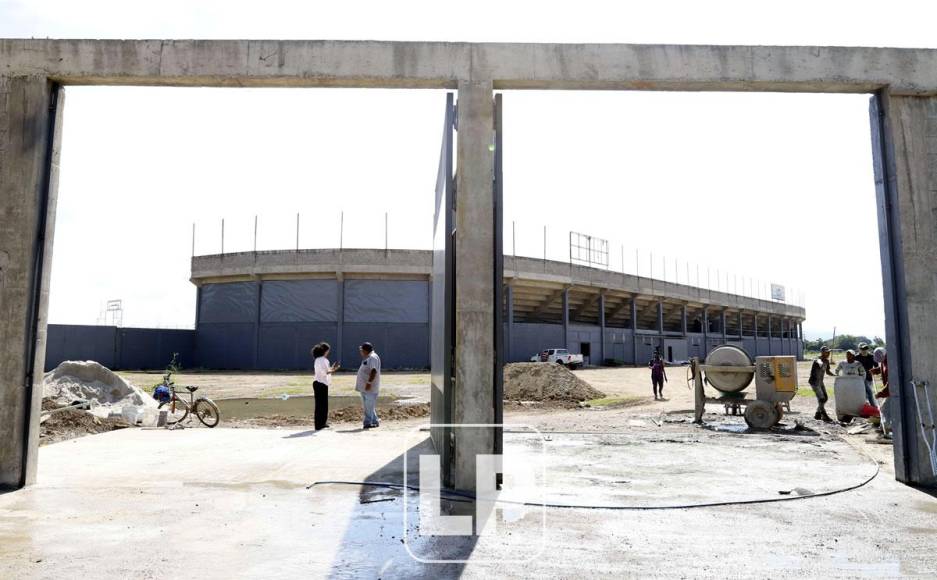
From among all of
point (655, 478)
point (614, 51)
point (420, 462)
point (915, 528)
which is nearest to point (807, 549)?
point (915, 528)

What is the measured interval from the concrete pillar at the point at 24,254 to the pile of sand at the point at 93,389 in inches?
296

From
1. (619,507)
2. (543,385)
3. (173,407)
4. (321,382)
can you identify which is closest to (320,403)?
(321,382)

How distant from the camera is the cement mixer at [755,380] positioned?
1282cm

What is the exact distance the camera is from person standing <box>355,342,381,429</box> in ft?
39.9

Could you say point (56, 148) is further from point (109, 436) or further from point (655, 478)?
point (655, 478)

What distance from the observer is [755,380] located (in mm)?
13000

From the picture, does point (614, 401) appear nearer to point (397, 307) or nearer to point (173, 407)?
point (173, 407)

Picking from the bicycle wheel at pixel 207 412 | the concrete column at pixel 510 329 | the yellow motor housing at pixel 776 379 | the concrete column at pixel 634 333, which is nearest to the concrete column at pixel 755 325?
the concrete column at pixel 634 333

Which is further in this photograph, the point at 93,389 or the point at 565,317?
the point at 565,317

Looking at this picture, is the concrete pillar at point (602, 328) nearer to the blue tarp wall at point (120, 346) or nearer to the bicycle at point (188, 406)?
the blue tarp wall at point (120, 346)

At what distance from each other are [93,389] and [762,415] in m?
14.8

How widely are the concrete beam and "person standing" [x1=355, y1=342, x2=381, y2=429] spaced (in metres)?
5.72

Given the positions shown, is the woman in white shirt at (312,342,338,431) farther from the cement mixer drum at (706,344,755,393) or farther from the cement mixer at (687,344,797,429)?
the cement mixer drum at (706,344,755,393)

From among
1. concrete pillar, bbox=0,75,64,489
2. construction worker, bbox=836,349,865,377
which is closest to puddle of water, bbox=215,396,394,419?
concrete pillar, bbox=0,75,64,489
